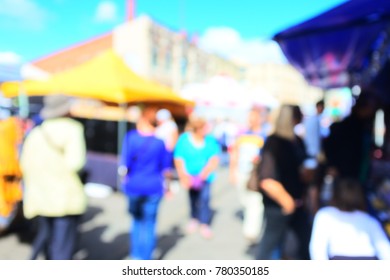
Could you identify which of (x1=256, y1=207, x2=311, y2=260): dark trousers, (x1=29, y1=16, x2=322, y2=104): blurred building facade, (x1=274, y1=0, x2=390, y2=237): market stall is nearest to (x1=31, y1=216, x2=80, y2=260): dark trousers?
(x1=256, y1=207, x2=311, y2=260): dark trousers

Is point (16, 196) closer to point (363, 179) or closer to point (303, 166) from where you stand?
point (303, 166)

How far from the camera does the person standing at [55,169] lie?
2.29 m

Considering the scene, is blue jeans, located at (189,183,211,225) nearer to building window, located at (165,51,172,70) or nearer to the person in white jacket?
the person in white jacket

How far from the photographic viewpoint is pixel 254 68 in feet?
146

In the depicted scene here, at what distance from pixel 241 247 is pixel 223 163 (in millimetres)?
6206

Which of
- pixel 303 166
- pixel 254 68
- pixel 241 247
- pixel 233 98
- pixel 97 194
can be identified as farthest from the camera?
pixel 254 68

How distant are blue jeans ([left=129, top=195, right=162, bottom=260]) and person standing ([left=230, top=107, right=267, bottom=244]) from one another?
1.13 m

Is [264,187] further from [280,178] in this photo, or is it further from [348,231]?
[348,231]

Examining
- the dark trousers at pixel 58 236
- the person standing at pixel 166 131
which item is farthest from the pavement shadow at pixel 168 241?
the person standing at pixel 166 131

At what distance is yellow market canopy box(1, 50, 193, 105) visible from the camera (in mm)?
4805

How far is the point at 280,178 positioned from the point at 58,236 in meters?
1.76

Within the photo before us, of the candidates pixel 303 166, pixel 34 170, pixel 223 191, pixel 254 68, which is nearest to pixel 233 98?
pixel 223 191

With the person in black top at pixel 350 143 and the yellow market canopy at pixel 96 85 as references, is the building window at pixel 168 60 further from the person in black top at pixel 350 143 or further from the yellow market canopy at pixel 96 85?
the person in black top at pixel 350 143
